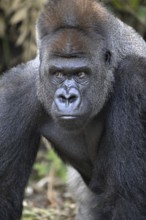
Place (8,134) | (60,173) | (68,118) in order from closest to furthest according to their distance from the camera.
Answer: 1. (68,118)
2. (8,134)
3. (60,173)

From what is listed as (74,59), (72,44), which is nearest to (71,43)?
(72,44)

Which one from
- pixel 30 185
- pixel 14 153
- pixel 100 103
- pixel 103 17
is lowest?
→ pixel 30 185

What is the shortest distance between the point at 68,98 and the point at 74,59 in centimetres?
30

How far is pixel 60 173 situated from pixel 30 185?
1.17 ft

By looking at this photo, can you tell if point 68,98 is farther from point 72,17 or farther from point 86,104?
point 72,17

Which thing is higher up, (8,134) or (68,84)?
(68,84)

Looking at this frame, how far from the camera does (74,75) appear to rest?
542 cm

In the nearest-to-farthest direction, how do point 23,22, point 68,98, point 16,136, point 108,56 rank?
point 68,98, point 108,56, point 16,136, point 23,22

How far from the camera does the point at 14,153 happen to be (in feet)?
18.9

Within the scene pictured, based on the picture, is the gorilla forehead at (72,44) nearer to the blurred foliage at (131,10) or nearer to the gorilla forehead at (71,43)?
the gorilla forehead at (71,43)

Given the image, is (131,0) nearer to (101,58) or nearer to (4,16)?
(4,16)

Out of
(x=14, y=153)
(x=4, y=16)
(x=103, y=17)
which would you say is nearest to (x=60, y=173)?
(x=4, y=16)

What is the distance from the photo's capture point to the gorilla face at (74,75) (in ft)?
17.4

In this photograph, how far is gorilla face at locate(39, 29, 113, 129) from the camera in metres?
5.31
